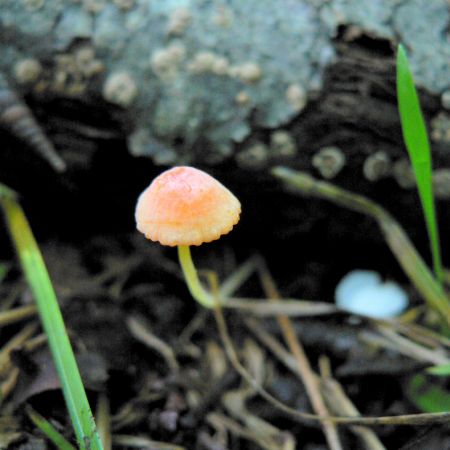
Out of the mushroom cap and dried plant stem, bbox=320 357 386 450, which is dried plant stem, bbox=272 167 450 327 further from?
the mushroom cap

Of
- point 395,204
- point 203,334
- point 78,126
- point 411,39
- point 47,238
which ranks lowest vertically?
point 203,334

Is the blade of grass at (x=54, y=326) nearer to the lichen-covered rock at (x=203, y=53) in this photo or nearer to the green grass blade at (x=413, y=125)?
the lichen-covered rock at (x=203, y=53)

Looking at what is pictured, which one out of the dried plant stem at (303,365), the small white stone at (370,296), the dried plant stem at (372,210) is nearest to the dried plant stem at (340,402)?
the dried plant stem at (303,365)

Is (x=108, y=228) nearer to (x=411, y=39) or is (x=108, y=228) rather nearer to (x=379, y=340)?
(x=379, y=340)

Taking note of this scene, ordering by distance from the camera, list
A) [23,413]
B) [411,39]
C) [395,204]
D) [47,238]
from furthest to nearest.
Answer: [47,238] → [395,204] → [411,39] → [23,413]

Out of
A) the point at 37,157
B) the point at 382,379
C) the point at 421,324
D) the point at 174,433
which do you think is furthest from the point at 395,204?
the point at 37,157

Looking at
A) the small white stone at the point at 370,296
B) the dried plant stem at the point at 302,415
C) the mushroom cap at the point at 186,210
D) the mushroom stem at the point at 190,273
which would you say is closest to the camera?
the mushroom cap at the point at 186,210
